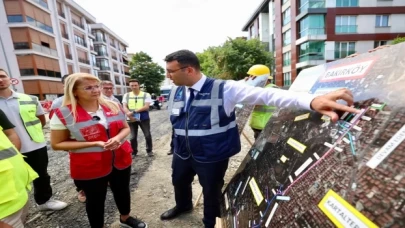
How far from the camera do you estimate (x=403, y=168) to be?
622 millimetres

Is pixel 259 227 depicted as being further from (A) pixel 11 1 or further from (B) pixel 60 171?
(A) pixel 11 1

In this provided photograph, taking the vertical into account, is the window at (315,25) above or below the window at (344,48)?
above

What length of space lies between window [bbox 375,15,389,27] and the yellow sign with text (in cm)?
2495

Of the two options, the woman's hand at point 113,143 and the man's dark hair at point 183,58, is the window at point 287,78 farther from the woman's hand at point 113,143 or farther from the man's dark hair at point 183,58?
the woman's hand at point 113,143

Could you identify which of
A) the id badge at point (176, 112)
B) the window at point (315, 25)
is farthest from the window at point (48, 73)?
the window at point (315, 25)

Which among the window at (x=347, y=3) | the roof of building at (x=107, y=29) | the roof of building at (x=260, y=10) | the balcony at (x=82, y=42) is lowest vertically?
the window at (x=347, y=3)

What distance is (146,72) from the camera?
3716 cm

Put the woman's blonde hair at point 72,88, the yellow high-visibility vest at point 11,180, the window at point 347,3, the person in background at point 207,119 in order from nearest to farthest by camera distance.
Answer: the yellow high-visibility vest at point 11,180 → the person in background at point 207,119 → the woman's blonde hair at point 72,88 → the window at point 347,3

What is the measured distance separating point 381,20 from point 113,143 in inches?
994

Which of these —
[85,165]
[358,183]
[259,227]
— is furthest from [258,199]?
[85,165]

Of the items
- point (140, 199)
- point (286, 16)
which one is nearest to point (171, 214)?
point (140, 199)

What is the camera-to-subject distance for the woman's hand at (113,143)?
1.87 metres

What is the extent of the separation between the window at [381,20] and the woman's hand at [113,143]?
24.8 metres

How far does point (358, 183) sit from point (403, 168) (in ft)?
0.43
